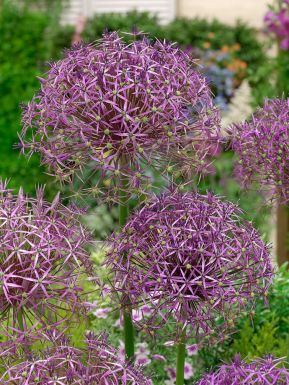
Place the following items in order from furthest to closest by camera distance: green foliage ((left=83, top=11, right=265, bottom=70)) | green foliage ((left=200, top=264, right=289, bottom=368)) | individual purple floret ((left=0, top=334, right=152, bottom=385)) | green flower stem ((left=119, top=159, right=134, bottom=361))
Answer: green foliage ((left=83, top=11, right=265, bottom=70)), green foliage ((left=200, top=264, right=289, bottom=368)), green flower stem ((left=119, top=159, right=134, bottom=361)), individual purple floret ((left=0, top=334, right=152, bottom=385))

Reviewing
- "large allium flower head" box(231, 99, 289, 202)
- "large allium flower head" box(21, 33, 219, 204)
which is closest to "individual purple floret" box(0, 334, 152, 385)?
"large allium flower head" box(21, 33, 219, 204)

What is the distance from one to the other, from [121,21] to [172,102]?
7729 mm

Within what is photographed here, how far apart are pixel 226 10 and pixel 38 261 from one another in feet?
26.9

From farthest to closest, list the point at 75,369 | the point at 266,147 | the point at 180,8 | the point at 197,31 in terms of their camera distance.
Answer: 1. the point at 180,8
2. the point at 197,31
3. the point at 266,147
4. the point at 75,369

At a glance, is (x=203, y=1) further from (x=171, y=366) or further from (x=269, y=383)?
(x=269, y=383)

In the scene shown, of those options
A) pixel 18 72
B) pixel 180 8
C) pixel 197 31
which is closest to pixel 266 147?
pixel 18 72

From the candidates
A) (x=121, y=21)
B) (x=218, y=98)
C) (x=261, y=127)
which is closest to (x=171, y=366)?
(x=261, y=127)

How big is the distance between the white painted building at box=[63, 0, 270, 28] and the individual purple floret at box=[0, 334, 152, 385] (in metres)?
7.99

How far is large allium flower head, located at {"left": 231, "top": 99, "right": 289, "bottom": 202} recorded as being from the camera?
7.70 ft

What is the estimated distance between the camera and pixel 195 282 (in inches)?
77.2

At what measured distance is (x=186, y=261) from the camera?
1975mm

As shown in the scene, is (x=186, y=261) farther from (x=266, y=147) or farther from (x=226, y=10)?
(x=226, y=10)

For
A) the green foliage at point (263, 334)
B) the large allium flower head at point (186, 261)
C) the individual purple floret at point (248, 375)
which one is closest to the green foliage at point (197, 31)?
the green foliage at point (263, 334)

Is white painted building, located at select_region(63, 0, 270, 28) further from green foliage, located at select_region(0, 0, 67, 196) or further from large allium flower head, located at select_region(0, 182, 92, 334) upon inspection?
large allium flower head, located at select_region(0, 182, 92, 334)
